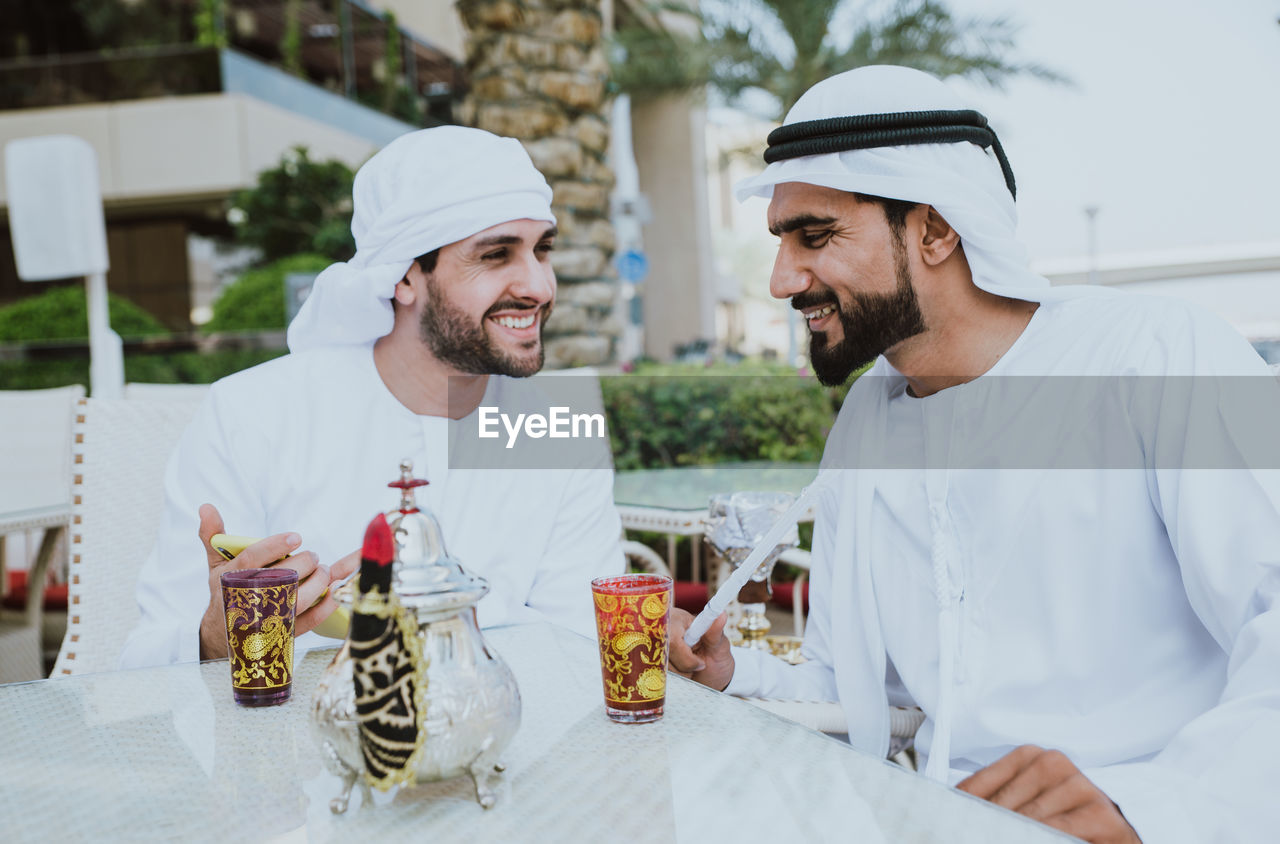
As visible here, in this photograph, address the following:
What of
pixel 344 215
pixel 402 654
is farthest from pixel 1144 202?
pixel 402 654

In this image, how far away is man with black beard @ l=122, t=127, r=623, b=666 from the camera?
214 centimetres

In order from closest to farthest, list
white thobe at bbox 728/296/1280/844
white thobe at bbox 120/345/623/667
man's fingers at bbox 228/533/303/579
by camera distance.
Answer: white thobe at bbox 728/296/1280/844
man's fingers at bbox 228/533/303/579
white thobe at bbox 120/345/623/667

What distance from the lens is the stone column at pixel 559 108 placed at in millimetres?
6395

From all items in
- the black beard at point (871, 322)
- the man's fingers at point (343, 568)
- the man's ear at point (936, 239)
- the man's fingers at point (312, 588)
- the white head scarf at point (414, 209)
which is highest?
the white head scarf at point (414, 209)

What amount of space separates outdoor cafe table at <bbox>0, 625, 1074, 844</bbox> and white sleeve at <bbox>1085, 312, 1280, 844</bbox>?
383 millimetres

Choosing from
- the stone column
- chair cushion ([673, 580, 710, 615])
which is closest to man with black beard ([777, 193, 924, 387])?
chair cushion ([673, 580, 710, 615])

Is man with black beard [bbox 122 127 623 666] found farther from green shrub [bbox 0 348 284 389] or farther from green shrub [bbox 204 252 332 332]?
green shrub [bbox 204 252 332 332]

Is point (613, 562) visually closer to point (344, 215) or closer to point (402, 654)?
point (402, 654)

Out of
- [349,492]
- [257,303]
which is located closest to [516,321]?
[349,492]

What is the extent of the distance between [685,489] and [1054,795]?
284cm

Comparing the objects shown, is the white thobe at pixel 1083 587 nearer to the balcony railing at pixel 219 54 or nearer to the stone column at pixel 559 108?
the stone column at pixel 559 108

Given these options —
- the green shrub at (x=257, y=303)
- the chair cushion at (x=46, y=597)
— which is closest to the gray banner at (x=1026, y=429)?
the chair cushion at (x=46, y=597)

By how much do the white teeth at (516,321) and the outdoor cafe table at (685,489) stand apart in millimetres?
852

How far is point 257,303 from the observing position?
12.8m
